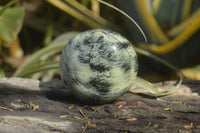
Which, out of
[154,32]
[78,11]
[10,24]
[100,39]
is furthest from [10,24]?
[100,39]

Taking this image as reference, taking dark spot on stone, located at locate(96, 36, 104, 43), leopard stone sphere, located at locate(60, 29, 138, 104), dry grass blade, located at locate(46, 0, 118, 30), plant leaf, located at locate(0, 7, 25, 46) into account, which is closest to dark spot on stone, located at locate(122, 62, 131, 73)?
leopard stone sphere, located at locate(60, 29, 138, 104)

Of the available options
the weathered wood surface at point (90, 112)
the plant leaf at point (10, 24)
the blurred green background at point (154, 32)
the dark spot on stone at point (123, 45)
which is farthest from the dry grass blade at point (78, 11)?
the dark spot on stone at point (123, 45)

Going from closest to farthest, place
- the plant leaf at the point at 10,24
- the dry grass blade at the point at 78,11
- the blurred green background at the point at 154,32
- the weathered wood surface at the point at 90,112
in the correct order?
the weathered wood surface at the point at 90,112
the blurred green background at the point at 154,32
the dry grass blade at the point at 78,11
the plant leaf at the point at 10,24

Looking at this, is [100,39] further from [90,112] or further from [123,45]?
[90,112]

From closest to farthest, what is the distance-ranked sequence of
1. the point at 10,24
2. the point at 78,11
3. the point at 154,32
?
1. the point at 154,32
2. the point at 78,11
3. the point at 10,24

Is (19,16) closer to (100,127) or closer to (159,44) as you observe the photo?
(159,44)

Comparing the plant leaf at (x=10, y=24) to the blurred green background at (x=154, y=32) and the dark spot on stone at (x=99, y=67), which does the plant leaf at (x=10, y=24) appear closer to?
the blurred green background at (x=154, y=32)

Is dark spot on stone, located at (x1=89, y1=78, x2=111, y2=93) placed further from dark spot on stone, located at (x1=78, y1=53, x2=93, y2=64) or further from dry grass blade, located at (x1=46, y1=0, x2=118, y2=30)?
dry grass blade, located at (x1=46, y1=0, x2=118, y2=30)
